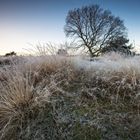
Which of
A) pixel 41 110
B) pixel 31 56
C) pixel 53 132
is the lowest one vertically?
pixel 53 132

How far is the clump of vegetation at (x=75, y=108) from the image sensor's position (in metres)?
2.15

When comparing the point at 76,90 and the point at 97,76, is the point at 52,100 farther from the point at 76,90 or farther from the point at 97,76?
the point at 97,76

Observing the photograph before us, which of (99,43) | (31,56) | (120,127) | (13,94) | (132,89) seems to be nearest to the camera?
(120,127)

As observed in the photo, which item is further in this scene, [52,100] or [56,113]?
[52,100]

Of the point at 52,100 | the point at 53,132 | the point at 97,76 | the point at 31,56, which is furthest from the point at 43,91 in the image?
the point at 31,56

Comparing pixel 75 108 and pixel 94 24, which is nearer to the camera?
pixel 75 108

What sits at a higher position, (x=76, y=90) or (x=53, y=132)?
(x=76, y=90)

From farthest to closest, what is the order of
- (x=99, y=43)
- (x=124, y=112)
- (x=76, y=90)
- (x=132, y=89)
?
1. (x=99, y=43)
2. (x=76, y=90)
3. (x=132, y=89)
4. (x=124, y=112)

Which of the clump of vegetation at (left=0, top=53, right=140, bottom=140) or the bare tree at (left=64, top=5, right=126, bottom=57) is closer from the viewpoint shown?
the clump of vegetation at (left=0, top=53, right=140, bottom=140)

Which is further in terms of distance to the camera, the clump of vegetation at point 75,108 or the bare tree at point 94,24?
the bare tree at point 94,24

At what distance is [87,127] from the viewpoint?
7.20 ft

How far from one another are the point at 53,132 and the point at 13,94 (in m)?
0.73

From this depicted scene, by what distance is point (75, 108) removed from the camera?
8.13 ft

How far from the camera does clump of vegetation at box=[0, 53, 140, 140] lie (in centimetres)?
215
